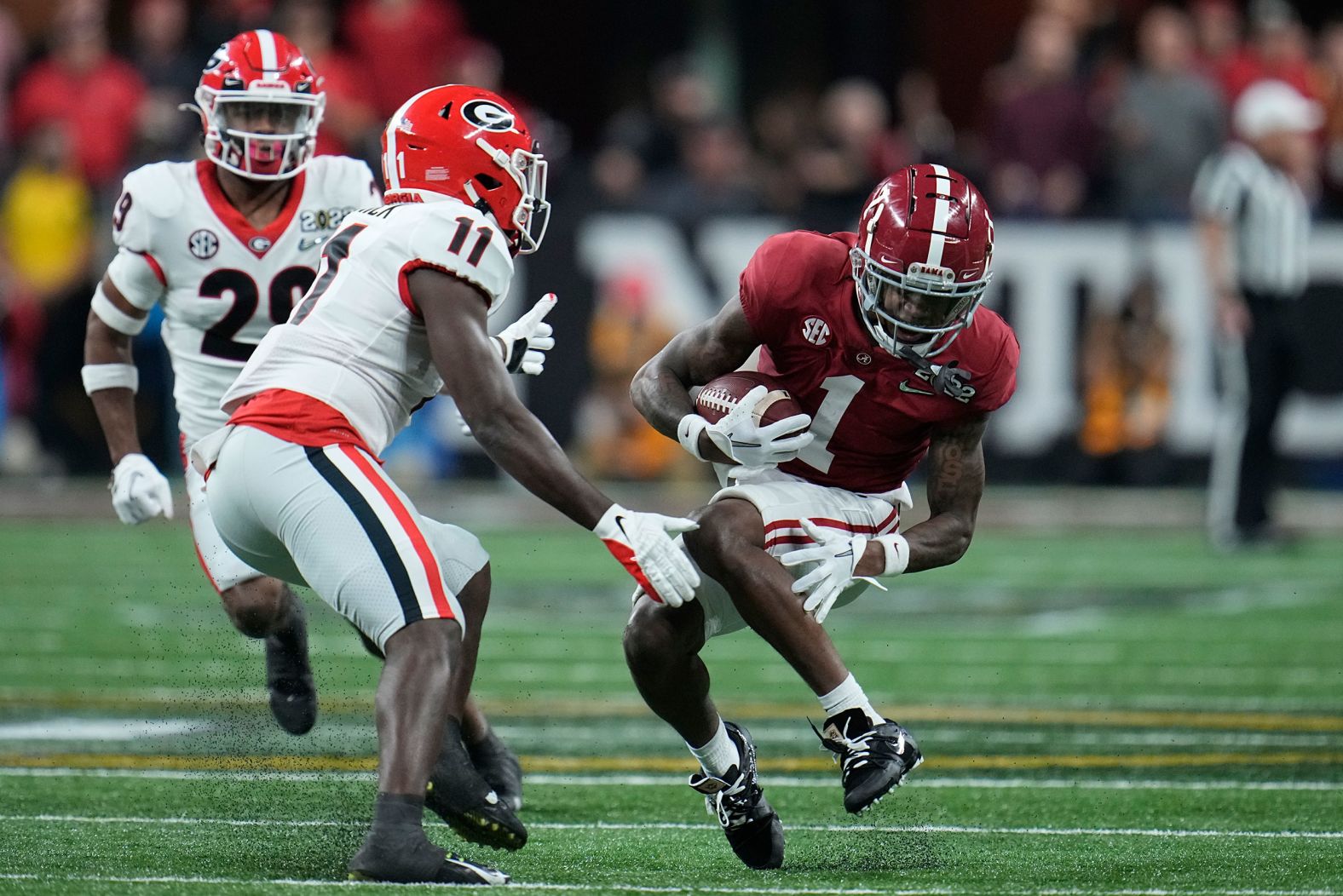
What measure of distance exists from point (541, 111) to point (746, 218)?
4020 mm

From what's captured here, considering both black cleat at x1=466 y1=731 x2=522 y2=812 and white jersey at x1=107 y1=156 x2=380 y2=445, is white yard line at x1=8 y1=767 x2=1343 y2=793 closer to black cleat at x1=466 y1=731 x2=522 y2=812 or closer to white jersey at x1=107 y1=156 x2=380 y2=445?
black cleat at x1=466 y1=731 x2=522 y2=812

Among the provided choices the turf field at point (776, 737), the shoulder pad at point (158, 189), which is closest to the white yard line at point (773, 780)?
the turf field at point (776, 737)

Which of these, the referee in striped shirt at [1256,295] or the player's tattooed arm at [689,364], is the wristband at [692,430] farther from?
the referee in striped shirt at [1256,295]

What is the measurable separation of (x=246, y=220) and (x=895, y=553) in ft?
Result: 7.08

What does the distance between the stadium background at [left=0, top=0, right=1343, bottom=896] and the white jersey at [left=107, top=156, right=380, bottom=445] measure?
1032mm

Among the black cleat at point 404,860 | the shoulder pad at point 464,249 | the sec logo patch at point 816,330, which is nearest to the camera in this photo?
the black cleat at point 404,860

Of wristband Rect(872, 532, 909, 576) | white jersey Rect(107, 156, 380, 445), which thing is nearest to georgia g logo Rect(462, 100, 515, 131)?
wristband Rect(872, 532, 909, 576)

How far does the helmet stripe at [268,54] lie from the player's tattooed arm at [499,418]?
1838 mm

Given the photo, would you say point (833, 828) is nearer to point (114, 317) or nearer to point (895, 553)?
point (895, 553)

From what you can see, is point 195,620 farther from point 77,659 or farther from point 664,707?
point 664,707

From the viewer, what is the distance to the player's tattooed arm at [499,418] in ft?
12.4

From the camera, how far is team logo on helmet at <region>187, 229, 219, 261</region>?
5.43 metres

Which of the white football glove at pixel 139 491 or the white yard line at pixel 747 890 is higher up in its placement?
the white yard line at pixel 747 890

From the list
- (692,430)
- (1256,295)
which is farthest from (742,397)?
(1256,295)
